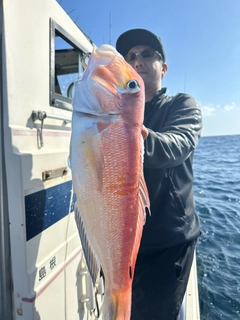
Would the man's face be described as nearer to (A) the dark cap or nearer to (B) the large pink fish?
(A) the dark cap

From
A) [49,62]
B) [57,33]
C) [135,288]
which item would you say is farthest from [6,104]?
[135,288]

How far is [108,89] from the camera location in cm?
125

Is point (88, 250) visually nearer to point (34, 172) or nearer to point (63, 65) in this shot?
point (34, 172)

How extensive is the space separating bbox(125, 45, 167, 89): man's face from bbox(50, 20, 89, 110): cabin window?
527 mm

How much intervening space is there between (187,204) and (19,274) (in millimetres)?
1412

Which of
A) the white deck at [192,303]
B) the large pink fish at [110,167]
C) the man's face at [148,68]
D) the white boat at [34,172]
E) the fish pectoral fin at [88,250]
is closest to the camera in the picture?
the large pink fish at [110,167]

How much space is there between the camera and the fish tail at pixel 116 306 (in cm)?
131

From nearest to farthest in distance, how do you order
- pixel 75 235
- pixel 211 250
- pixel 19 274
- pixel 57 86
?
pixel 19 274, pixel 75 235, pixel 57 86, pixel 211 250

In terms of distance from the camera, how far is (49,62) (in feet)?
6.70

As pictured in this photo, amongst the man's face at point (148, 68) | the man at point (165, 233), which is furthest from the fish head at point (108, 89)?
the man's face at point (148, 68)

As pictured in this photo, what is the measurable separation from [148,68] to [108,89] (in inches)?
48.2

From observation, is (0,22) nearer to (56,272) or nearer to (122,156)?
(122,156)

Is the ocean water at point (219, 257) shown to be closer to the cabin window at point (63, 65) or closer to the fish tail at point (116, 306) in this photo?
the fish tail at point (116, 306)

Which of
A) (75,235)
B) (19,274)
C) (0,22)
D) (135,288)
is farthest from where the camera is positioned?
(75,235)
